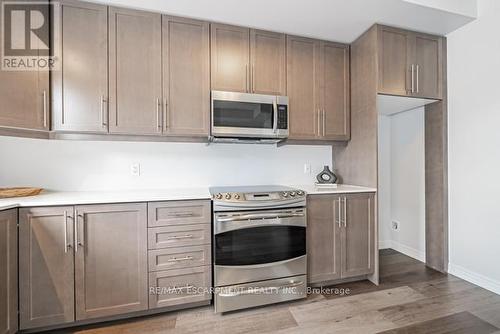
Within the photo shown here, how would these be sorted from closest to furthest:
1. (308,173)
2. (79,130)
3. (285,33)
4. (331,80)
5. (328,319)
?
(328,319) → (79,130) → (285,33) → (331,80) → (308,173)

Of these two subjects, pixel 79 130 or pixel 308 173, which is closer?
pixel 79 130

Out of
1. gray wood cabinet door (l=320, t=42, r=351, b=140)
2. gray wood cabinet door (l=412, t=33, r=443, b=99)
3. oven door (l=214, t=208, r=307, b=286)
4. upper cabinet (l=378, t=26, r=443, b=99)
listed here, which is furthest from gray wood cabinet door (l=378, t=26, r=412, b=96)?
oven door (l=214, t=208, r=307, b=286)

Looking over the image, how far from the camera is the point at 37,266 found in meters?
1.60

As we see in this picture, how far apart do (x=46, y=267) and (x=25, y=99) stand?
1.22m

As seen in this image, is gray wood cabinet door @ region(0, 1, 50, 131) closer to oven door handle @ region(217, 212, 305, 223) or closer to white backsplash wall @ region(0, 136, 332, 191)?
white backsplash wall @ region(0, 136, 332, 191)

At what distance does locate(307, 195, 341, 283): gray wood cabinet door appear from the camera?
2.17 metres

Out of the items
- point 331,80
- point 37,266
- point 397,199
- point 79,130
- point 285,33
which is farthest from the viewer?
point 397,199

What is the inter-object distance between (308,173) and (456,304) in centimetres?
172

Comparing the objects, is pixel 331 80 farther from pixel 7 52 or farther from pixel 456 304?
pixel 7 52

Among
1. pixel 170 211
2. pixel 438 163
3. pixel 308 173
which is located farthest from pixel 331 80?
pixel 170 211

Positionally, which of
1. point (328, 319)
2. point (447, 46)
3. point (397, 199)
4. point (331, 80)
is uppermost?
point (447, 46)

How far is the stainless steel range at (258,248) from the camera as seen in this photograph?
1889 mm

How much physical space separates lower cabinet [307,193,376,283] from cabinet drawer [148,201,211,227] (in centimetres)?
95

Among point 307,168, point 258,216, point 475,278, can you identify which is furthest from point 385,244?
point 258,216
